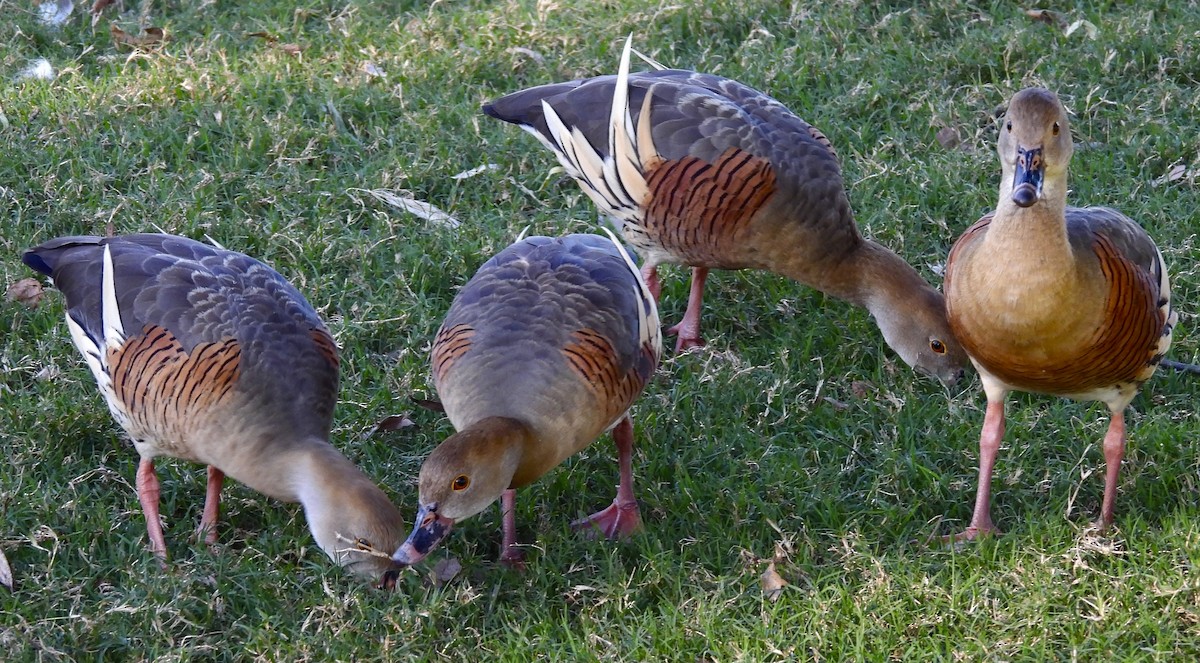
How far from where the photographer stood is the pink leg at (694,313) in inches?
209

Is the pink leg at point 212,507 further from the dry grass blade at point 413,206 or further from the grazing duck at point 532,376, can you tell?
the dry grass blade at point 413,206

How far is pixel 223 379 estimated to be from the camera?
3.98 m

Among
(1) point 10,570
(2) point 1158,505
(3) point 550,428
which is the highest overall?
(3) point 550,428

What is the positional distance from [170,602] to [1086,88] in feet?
15.4

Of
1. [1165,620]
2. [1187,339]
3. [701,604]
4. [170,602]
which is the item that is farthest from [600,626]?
[1187,339]

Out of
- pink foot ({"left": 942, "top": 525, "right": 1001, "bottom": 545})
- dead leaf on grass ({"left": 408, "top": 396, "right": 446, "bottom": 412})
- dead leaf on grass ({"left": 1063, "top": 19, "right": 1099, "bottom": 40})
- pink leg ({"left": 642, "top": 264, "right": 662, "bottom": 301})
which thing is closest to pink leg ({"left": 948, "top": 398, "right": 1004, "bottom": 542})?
pink foot ({"left": 942, "top": 525, "right": 1001, "bottom": 545})

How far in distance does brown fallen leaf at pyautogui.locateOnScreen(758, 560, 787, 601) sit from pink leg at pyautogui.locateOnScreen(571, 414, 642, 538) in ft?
1.47

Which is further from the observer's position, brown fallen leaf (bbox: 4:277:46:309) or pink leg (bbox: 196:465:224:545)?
brown fallen leaf (bbox: 4:277:46:309)

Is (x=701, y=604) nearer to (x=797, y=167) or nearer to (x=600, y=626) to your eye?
(x=600, y=626)

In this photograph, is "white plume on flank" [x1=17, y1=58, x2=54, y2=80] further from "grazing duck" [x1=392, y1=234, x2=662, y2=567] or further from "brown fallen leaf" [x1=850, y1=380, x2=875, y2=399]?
"brown fallen leaf" [x1=850, y1=380, x2=875, y2=399]

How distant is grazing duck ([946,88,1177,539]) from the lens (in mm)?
3490

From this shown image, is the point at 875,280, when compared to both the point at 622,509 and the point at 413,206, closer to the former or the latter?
the point at 622,509

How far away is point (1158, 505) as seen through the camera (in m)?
4.18

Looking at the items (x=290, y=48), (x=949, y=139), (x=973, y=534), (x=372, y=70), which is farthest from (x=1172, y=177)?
(x=290, y=48)
